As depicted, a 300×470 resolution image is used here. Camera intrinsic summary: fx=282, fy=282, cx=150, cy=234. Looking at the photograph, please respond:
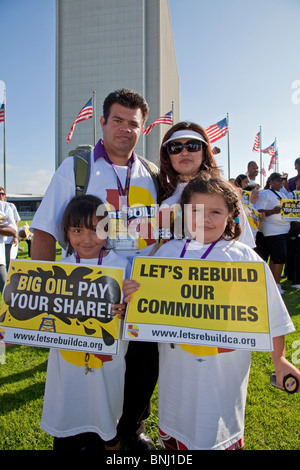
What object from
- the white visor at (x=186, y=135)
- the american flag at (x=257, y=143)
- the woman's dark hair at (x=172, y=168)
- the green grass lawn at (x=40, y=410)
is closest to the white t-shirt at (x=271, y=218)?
the green grass lawn at (x=40, y=410)

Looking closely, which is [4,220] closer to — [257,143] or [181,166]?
[181,166]

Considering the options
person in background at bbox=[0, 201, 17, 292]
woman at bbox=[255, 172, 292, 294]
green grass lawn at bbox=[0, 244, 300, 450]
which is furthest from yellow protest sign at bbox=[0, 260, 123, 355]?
woman at bbox=[255, 172, 292, 294]

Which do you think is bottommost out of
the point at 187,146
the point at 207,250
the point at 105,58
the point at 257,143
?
the point at 207,250

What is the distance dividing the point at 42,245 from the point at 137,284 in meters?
0.77

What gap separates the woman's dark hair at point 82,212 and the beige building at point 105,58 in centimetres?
3459

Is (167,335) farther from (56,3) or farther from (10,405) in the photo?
(56,3)

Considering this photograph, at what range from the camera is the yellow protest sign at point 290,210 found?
5836mm

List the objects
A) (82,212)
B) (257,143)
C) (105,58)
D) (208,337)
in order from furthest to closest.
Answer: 1. (105,58)
2. (257,143)
3. (82,212)
4. (208,337)

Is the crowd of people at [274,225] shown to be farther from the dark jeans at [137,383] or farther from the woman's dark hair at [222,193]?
the dark jeans at [137,383]

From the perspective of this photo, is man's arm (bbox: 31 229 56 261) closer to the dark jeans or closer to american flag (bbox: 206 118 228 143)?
the dark jeans

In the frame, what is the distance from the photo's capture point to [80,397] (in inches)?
64.4

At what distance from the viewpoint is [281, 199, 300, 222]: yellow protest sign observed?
5.84 metres

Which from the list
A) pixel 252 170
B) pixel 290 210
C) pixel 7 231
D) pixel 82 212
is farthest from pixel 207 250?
pixel 252 170

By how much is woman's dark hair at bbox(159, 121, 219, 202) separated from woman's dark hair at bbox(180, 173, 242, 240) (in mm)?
295
